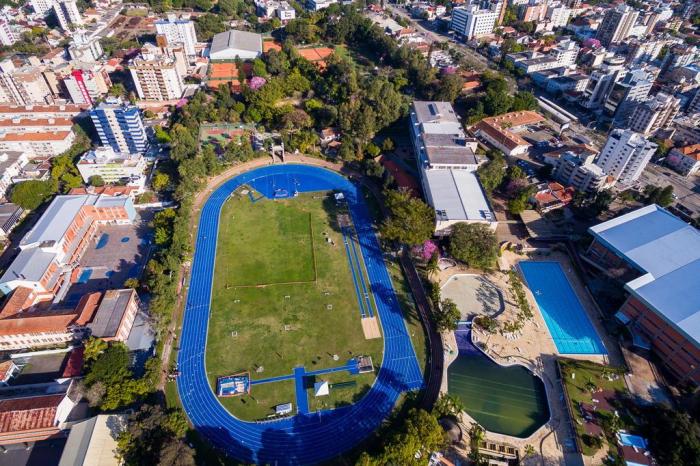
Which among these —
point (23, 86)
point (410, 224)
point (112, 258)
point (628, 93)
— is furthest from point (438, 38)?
point (112, 258)

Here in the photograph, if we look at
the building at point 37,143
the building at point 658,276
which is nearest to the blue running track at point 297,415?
the building at point 658,276

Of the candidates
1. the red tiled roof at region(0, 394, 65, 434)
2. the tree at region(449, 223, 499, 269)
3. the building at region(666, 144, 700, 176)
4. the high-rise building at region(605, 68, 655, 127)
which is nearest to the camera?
the red tiled roof at region(0, 394, 65, 434)

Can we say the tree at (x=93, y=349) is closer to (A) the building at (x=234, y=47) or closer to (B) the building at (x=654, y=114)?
(A) the building at (x=234, y=47)

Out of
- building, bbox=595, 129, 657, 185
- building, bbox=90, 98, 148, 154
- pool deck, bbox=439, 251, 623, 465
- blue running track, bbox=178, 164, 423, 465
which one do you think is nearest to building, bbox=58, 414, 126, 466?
blue running track, bbox=178, 164, 423, 465

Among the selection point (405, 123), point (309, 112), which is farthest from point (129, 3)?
point (405, 123)

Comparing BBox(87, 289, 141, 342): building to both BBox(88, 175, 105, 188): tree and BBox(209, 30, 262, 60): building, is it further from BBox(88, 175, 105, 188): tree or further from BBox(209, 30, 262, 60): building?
BBox(209, 30, 262, 60): building

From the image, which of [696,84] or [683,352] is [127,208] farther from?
[696,84]

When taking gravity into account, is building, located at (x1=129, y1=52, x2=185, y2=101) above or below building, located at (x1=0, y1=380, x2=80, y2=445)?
above
